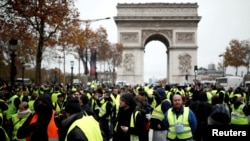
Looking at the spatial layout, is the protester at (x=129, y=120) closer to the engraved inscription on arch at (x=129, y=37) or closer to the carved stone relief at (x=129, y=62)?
the carved stone relief at (x=129, y=62)

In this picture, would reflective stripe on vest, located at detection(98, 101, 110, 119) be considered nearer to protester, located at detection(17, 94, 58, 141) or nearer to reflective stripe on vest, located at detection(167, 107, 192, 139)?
reflective stripe on vest, located at detection(167, 107, 192, 139)

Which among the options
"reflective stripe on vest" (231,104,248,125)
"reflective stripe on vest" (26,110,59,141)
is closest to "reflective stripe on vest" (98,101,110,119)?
"reflective stripe on vest" (231,104,248,125)

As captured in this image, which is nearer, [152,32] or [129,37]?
[129,37]

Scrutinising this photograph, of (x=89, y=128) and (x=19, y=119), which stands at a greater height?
(x=89, y=128)

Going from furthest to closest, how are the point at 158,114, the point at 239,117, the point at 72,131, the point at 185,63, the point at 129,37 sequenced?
1. the point at 129,37
2. the point at 185,63
3. the point at 239,117
4. the point at 158,114
5. the point at 72,131

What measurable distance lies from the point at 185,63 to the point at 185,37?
3.53m

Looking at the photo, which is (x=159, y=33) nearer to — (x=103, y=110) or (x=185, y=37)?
(x=185, y=37)

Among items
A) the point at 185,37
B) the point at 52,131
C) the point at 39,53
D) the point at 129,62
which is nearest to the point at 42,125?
the point at 52,131

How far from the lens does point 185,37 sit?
61.5 metres

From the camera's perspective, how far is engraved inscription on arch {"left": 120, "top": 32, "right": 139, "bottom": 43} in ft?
201

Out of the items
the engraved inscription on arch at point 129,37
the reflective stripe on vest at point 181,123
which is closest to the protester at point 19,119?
the reflective stripe on vest at point 181,123

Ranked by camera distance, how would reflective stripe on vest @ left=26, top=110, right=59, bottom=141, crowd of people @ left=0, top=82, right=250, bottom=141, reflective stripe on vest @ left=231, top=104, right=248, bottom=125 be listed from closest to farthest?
1. crowd of people @ left=0, top=82, right=250, bottom=141
2. reflective stripe on vest @ left=26, top=110, right=59, bottom=141
3. reflective stripe on vest @ left=231, top=104, right=248, bottom=125

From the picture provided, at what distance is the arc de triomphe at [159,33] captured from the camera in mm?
61125

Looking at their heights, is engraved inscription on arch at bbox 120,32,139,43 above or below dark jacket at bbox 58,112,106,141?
above
